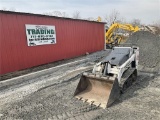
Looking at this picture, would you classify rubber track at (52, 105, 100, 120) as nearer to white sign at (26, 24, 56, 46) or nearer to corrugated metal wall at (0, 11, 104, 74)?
corrugated metal wall at (0, 11, 104, 74)

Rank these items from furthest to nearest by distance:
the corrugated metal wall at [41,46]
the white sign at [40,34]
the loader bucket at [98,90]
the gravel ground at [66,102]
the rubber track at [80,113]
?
the white sign at [40,34], the corrugated metal wall at [41,46], the loader bucket at [98,90], the gravel ground at [66,102], the rubber track at [80,113]

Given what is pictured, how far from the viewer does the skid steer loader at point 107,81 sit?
217 inches

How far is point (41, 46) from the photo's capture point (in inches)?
431

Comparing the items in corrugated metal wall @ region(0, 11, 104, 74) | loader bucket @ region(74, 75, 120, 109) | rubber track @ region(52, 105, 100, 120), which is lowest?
rubber track @ region(52, 105, 100, 120)

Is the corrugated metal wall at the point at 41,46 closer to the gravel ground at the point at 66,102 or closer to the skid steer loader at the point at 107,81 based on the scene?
the gravel ground at the point at 66,102

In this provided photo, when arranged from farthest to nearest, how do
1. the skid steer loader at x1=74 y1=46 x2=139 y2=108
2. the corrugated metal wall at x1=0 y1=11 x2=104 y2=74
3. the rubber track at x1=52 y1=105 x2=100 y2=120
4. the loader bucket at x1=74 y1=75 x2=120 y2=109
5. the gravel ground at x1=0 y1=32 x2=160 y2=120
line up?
the corrugated metal wall at x1=0 y1=11 x2=104 y2=74
the skid steer loader at x1=74 y1=46 x2=139 y2=108
the loader bucket at x1=74 y1=75 x2=120 y2=109
the gravel ground at x1=0 y1=32 x2=160 y2=120
the rubber track at x1=52 y1=105 x2=100 y2=120

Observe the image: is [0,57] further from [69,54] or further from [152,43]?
[152,43]

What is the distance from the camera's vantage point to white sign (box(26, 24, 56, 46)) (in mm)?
10242

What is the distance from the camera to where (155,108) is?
5.18 m

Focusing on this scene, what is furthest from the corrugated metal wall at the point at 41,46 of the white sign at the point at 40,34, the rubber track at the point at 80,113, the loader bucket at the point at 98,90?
the rubber track at the point at 80,113

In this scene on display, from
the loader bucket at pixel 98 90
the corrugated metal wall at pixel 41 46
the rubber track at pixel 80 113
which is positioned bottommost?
the rubber track at pixel 80 113

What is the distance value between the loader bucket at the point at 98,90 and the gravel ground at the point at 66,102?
209 mm

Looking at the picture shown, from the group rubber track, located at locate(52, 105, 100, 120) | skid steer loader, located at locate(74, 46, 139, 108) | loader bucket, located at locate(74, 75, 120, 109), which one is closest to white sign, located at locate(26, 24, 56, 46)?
skid steer loader, located at locate(74, 46, 139, 108)

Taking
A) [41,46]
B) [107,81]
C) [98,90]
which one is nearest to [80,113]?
[98,90]
